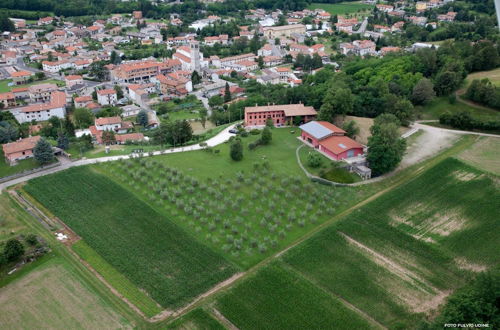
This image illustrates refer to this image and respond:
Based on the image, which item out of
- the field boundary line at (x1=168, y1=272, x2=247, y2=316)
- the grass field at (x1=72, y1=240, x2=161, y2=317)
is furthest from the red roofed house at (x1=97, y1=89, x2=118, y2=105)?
the field boundary line at (x1=168, y1=272, x2=247, y2=316)

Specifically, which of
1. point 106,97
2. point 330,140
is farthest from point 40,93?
point 330,140

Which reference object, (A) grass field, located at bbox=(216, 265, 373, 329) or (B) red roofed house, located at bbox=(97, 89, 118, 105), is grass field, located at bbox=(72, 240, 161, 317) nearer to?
(A) grass field, located at bbox=(216, 265, 373, 329)

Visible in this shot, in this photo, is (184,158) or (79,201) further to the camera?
(184,158)

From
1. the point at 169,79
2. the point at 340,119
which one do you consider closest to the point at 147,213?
the point at 340,119

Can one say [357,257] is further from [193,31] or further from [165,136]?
[193,31]

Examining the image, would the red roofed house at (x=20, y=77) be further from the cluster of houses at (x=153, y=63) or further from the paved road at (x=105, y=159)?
the paved road at (x=105, y=159)

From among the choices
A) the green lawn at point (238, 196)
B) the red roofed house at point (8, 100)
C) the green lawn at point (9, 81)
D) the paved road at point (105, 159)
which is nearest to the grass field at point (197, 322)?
the green lawn at point (238, 196)
